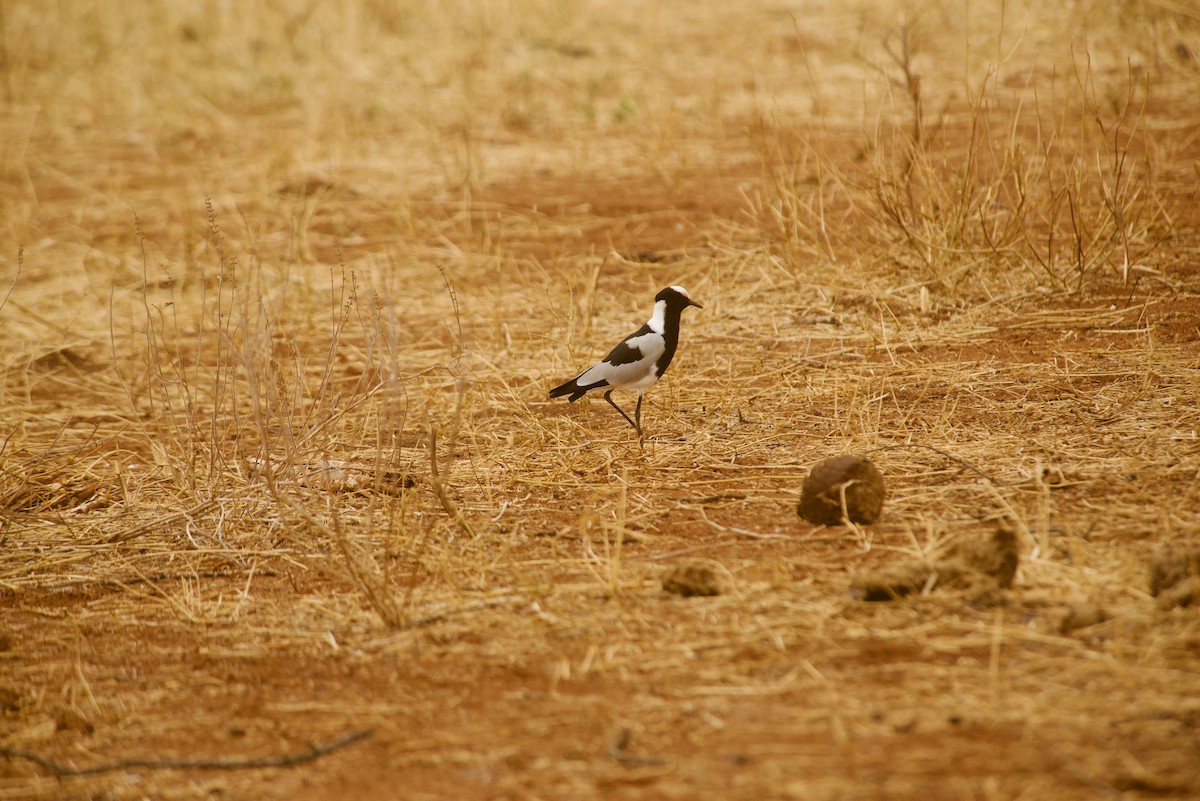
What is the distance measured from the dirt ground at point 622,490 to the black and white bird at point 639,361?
23cm

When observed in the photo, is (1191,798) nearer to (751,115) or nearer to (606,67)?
(751,115)

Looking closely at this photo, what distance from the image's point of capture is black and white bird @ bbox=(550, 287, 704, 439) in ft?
12.0

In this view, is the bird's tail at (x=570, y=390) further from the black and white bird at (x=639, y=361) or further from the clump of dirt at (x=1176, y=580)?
the clump of dirt at (x=1176, y=580)

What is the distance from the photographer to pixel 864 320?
4.73 metres

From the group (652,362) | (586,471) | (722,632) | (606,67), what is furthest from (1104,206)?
(606,67)

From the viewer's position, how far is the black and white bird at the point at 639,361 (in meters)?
3.65

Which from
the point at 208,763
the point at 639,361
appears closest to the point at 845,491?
the point at 639,361

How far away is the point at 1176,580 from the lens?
247cm

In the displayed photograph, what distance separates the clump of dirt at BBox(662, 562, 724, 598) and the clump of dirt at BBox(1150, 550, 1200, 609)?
94 cm

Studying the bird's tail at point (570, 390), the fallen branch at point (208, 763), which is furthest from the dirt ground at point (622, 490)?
the bird's tail at point (570, 390)

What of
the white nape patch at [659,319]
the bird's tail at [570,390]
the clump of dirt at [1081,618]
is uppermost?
the white nape patch at [659,319]

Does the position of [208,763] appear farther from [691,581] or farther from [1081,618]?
[1081,618]

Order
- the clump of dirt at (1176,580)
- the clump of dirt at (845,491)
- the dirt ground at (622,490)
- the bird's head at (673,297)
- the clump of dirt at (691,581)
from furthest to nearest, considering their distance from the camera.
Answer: the bird's head at (673,297) → the clump of dirt at (845,491) → the clump of dirt at (691,581) → the clump of dirt at (1176,580) → the dirt ground at (622,490)

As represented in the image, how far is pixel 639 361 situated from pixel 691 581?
106 cm
